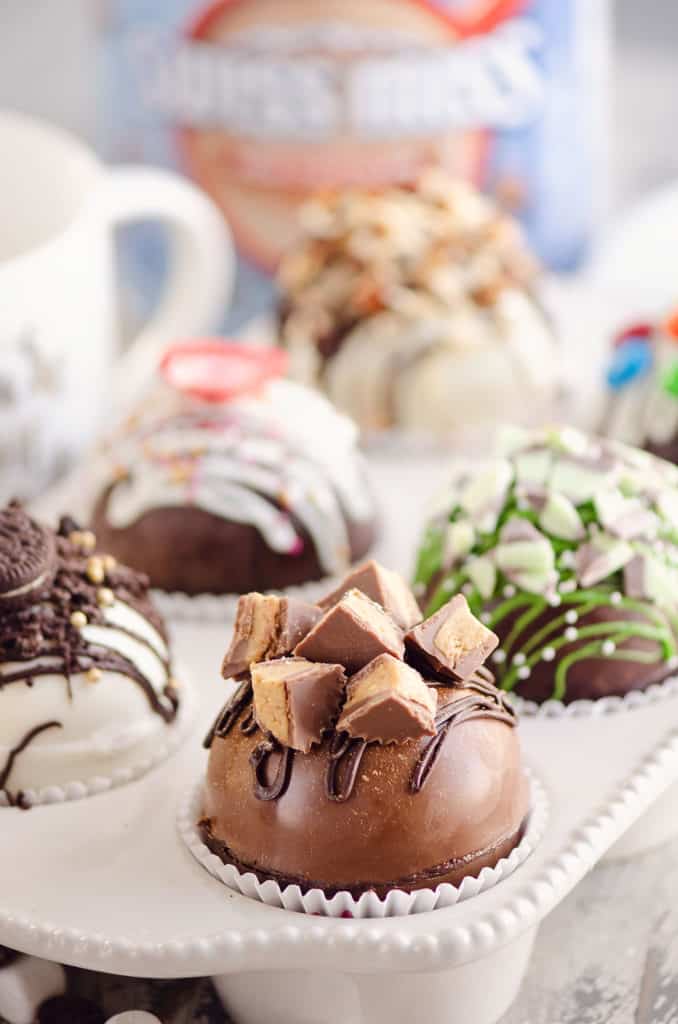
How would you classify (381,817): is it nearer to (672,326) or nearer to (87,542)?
(87,542)

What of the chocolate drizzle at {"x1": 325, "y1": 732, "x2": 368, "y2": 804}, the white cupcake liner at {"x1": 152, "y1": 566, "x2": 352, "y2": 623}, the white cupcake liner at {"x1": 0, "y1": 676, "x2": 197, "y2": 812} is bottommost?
the white cupcake liner at {"x1": 152, "y1": 566, "x2": 352, "y2": 623}

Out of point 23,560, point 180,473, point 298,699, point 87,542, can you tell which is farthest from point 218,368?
point 298,699

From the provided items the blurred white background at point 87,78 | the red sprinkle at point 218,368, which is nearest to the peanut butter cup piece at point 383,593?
the red sprinkle at point 218,368

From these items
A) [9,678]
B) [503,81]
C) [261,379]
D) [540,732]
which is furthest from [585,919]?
[503,81]

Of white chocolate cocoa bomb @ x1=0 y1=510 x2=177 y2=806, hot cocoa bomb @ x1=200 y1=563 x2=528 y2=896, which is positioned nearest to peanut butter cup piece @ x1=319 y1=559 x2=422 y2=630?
hot cocoa bomb @ x1=200 y1=563 x2=528 y2=896

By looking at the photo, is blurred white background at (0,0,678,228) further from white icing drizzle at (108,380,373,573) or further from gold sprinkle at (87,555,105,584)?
gold sprinkle at (87,555,105,584)
